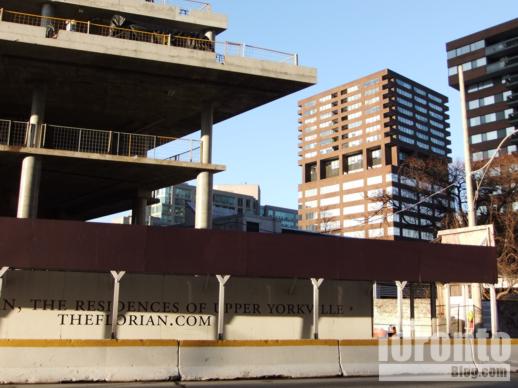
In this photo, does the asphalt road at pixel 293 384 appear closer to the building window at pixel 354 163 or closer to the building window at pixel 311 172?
the building window at pixel 354 163

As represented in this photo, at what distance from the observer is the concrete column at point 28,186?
25.0 metres

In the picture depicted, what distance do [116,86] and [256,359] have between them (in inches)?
688

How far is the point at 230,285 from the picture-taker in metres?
20.4

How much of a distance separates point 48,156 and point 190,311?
11187mm

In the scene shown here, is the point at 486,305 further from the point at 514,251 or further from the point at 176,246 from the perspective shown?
the point at 176,246

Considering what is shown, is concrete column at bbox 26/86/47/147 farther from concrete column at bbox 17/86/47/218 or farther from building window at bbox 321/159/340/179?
building window at bbox 321/159/340/179

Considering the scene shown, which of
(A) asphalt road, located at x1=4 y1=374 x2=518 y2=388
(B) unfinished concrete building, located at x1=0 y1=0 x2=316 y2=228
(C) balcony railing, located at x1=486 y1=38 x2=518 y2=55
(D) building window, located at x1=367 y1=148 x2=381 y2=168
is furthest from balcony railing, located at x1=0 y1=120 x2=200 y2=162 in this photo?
(D) building window, located at x1=367 y1=148 x2=381 y2=168

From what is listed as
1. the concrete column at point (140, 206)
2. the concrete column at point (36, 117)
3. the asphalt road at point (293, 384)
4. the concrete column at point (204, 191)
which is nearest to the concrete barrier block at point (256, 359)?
the asphalt road at point (293, 384)

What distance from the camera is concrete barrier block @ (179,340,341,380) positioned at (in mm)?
13711

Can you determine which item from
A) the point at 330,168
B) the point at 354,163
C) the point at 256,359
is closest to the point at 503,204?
the point at 256,359

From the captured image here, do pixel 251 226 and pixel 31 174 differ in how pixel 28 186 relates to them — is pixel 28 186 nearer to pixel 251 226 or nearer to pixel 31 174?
pixel 31 174

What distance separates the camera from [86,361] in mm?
13055

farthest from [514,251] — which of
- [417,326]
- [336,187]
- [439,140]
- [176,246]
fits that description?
[439,140]

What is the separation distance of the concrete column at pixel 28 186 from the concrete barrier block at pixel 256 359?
1475 centimetres
